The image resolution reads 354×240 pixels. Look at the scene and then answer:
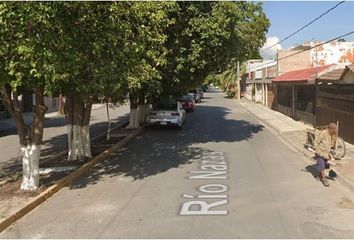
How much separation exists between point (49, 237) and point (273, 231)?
3.50 metres

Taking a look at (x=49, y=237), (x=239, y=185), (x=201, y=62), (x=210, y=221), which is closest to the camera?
(x=49, y=237)

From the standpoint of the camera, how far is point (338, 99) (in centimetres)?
2147

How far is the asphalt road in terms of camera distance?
8.24 m

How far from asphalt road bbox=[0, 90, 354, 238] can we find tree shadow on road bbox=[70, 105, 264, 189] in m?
0.06

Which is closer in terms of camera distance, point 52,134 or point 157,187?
point 157,187

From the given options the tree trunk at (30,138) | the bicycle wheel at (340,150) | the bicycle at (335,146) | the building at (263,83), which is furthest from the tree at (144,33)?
the building at (263,83)

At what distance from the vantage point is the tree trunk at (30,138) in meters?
11.4

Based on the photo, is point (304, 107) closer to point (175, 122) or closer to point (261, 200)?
point (175, 122)

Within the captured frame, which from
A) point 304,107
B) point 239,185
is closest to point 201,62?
point 239,185

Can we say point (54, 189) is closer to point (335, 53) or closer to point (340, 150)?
point (340, 150)

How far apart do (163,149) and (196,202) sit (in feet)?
29.2

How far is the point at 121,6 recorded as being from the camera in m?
10.9

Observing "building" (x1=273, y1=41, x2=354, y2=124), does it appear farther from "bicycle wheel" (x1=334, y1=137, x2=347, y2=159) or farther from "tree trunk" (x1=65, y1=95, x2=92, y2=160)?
"tree trunk" (x1=65, y1=95, x2=92, y2=160)

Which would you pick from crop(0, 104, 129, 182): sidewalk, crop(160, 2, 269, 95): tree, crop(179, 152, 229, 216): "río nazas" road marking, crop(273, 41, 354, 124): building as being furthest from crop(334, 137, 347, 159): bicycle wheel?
crop(273, 41, 354, 124): building
